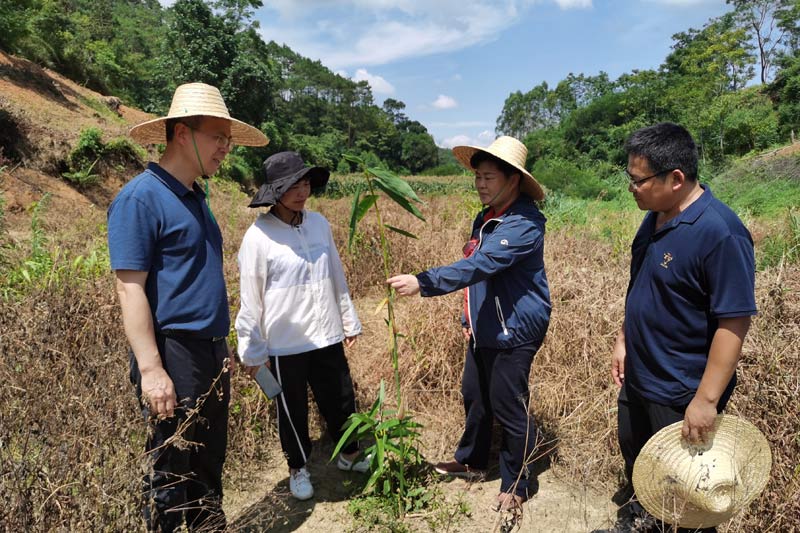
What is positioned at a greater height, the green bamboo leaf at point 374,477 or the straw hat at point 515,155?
the straw hat at point 515,155

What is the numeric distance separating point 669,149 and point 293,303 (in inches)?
64.4

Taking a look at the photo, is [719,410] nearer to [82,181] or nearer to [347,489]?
[347,489]

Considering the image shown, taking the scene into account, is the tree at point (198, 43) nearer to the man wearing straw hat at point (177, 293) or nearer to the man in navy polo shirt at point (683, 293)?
the man wearing straw hat at point (177, 293)

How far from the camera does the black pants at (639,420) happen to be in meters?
1.64

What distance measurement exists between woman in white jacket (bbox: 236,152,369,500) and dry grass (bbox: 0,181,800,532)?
508 millimetres

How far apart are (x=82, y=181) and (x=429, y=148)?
71990 mm

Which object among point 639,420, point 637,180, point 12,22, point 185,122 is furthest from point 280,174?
point 12,22

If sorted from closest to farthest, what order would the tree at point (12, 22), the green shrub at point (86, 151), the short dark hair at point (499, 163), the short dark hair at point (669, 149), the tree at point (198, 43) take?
1. the short dark hair at point (669, 149)
2. the short dark hair at point (499, 163)
3. the green shrub at point (86, 151)
4. the tree at point (12, 22)
5. the tree at point (198, 43)

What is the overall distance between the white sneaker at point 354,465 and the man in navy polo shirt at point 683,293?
1.40m

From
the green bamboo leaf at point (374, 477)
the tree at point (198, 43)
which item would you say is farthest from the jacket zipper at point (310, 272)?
the tree at point (198, 43)

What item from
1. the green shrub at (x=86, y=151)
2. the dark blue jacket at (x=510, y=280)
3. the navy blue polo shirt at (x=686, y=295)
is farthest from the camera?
the green shrub at (x=86, y=151)

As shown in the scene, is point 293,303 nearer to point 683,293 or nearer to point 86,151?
point 683,293

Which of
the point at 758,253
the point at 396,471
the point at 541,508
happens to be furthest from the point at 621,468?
the point at 758,253

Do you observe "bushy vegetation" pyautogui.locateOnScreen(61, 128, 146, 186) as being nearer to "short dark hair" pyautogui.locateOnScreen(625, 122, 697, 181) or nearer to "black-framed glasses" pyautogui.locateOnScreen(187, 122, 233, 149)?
"black-framed glasses" pyautogui.locateOnScreen(187, 122, 233, 149)
